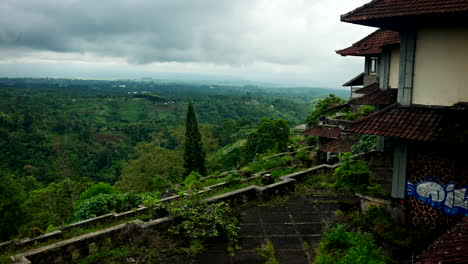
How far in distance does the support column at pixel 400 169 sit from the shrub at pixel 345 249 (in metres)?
1.73

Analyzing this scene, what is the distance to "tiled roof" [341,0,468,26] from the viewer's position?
19.4 ft

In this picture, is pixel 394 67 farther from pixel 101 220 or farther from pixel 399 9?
pixel 101 220

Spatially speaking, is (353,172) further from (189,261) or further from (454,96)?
(189,261)

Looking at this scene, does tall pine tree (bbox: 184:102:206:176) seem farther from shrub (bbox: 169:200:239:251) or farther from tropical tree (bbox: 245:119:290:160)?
shrub (bbox: 169:200:239:251)

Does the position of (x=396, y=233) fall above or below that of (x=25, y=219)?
above

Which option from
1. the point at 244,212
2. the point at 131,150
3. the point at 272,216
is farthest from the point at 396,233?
the point at 131,150

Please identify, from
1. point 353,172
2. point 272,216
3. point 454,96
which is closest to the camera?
point 454,96

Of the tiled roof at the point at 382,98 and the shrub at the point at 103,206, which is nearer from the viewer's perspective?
the tiled roof at the point at 382,98

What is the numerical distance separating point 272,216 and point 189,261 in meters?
3.09

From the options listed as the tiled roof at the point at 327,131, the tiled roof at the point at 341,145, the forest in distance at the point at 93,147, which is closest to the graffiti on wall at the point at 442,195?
the forest in distance at the point at 93,147

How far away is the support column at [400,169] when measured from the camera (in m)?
7.32

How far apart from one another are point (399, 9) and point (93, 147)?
2892 inches

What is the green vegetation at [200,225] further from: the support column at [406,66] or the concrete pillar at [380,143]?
the concrete pillar at [380,143]

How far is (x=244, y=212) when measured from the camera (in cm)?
946
